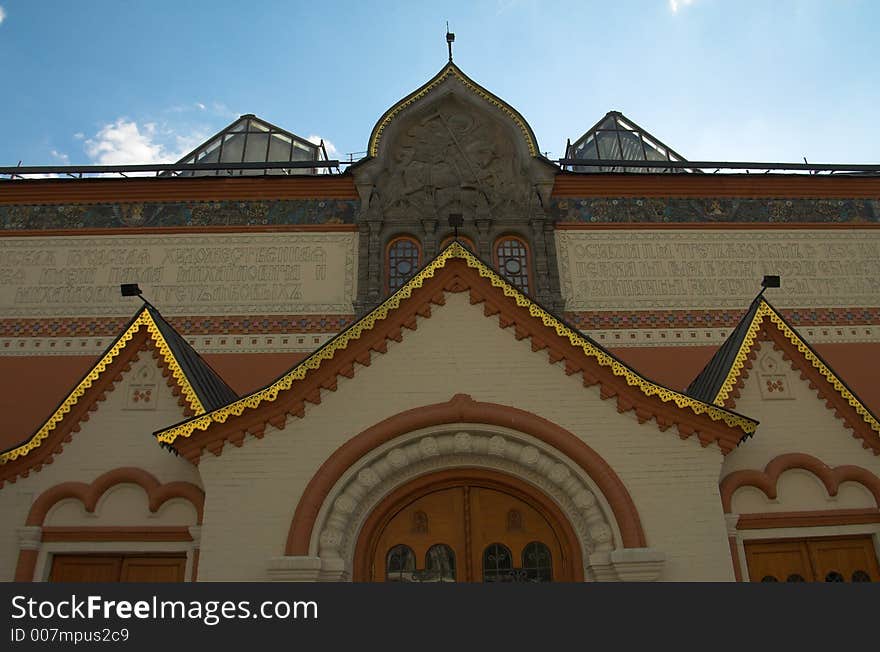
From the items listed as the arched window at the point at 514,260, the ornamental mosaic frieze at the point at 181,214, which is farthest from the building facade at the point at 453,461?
the ornamental mosaic frieze at the point at 181,214

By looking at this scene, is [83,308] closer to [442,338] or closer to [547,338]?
[442,338]

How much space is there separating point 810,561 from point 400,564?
14.9ft

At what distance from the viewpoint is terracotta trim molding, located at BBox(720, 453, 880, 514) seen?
8133 mm

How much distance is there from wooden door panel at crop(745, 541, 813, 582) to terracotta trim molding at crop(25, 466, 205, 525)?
616 centimetres

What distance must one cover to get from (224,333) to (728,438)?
342 inches

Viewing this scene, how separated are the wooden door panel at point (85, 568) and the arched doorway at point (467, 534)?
A: 2829 mm

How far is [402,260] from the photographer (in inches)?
539

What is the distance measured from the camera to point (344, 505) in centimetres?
745

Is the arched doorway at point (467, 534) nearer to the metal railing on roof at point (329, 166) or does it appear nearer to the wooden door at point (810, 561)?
the wooden door at point (810, 561)

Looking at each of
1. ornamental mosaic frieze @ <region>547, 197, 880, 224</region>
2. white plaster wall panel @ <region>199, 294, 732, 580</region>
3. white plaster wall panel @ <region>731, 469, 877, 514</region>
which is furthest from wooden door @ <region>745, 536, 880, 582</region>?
ornamental mosaic frieze @ <region>547, 197, 880, 224</region>

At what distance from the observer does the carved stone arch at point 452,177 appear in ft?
44.7

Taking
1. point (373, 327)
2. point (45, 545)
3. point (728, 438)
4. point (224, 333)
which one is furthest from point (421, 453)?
point (224, 333)

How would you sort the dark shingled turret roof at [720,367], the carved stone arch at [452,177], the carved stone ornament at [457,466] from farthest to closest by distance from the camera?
the carved stone arch at [452,177] → the dark shingled turret roof at [720,367] → the carved stone ornament at [457,466]

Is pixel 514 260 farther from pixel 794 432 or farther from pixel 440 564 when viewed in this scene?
pixel 440 564
